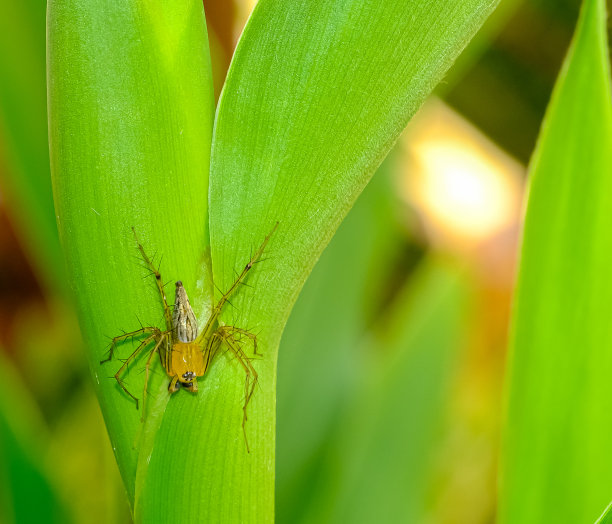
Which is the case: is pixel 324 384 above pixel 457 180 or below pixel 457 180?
below

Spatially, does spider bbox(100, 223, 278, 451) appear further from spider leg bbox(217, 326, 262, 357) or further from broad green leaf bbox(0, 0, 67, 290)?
broad green leaf bbox(0, 0, 67, 290)

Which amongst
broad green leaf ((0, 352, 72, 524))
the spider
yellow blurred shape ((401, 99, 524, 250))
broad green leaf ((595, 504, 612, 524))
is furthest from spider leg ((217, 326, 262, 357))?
yellow blurred shape ((401, 99, 524, 250))

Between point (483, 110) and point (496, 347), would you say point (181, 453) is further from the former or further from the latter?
point (483, 110)

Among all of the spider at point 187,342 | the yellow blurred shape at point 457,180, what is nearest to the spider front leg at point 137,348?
the spider at point 187,342

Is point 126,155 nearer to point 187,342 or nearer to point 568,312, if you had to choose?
point 187,342

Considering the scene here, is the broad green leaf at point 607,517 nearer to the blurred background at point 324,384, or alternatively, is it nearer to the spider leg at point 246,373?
the spider leg at point 246,373

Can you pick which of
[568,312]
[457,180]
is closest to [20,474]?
[568,312]

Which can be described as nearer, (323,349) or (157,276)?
(157,276)
